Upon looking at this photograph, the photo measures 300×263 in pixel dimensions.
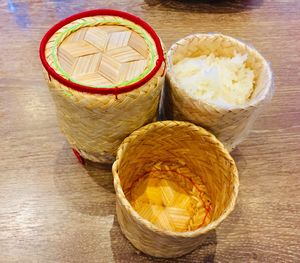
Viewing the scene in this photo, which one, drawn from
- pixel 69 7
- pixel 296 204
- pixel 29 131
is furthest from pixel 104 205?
pixel 69 7

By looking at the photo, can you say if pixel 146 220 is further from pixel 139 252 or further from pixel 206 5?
pixel 206 5

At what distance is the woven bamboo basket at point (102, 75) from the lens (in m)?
0.80

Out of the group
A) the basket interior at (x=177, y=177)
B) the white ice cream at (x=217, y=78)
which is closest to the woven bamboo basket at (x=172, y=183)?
the basket interior at (x=177, y=177)

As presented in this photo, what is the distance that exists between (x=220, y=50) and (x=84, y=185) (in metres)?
0.57

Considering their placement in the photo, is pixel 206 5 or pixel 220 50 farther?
pixel 206 5

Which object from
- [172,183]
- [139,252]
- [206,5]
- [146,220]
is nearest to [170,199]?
[172,183]

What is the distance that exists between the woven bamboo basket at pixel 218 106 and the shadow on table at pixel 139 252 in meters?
0.29

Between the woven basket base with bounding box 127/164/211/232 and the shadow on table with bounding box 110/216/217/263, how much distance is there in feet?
0.21

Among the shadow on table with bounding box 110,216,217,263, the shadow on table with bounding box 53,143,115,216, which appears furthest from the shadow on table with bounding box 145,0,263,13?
the shadow on table with bounding box 110,216,217,263

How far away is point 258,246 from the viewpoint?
1.00m

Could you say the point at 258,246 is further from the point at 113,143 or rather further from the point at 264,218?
the point at 113,143

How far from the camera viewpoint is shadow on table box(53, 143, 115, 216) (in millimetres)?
1051

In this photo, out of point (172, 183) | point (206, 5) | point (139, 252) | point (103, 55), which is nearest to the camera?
point (103, 55)

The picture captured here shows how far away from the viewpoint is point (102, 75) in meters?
0.83
